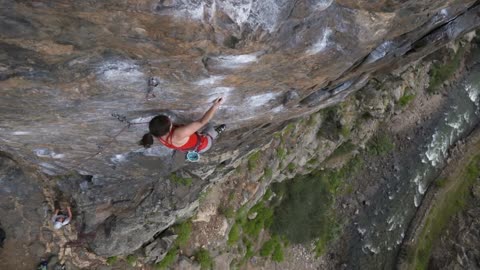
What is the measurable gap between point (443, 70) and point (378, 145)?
3.70 meters

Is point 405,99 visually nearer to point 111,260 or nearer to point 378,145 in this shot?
point 378,145

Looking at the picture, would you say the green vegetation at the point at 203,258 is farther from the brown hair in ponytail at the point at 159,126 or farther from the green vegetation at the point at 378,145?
the green vegetation at the point at 378,145

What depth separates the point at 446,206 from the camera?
15039mm

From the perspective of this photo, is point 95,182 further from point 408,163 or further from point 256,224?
point 408,163

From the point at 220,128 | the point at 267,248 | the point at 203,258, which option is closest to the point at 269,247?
the point at 267,248

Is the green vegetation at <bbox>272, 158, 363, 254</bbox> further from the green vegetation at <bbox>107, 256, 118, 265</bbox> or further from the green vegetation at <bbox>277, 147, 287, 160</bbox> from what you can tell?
the green vegetation at <bbox>107, 256, 118, 265</bbox>

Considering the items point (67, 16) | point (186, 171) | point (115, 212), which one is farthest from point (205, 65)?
point (115, 212)

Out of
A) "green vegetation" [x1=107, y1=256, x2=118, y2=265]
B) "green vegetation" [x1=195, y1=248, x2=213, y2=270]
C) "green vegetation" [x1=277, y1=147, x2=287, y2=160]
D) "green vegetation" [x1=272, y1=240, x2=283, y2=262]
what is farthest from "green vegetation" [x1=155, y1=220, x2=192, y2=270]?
"green vegetation" [x1=272, y1=240, x2=283, y2=262]

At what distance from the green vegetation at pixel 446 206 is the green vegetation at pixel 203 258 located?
25.3 feet

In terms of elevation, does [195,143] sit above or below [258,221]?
above

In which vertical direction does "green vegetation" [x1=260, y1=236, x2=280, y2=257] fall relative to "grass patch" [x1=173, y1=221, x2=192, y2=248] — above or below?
below

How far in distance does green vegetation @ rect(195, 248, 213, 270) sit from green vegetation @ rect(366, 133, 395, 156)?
7.52m

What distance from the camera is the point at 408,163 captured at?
51.3 feet

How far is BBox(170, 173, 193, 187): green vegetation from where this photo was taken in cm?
923
